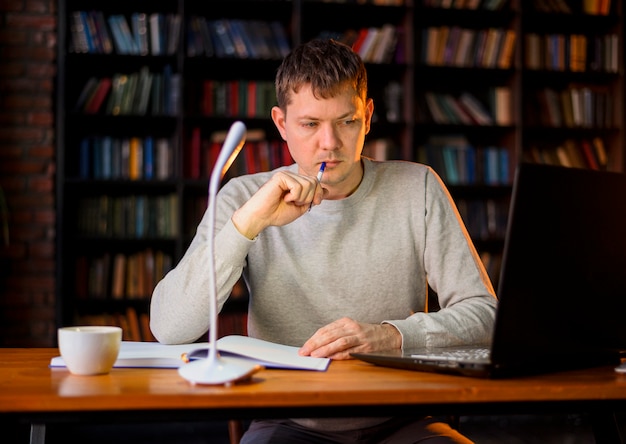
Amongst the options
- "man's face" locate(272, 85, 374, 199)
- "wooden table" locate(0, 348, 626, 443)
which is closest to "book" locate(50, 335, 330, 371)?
"wooden table" locate(0, 348, 626, 443)

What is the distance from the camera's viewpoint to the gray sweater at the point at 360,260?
5.45 feet

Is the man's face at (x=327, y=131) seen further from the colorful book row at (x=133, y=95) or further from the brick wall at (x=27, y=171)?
the brick wall at (x=27, y=171)

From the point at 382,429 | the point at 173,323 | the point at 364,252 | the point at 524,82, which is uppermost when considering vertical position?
the point at 524,82

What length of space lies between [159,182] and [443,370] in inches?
107

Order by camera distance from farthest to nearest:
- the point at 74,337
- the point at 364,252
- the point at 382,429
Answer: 1. the point at 364,252
2. the point at 382,429
3. the point at 74,337

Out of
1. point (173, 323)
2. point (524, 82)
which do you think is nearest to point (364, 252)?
point (173, 323)

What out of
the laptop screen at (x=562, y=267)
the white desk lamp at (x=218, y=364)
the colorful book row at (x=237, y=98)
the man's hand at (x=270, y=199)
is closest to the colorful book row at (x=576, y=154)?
the colorful book row at (x=237, y=98)

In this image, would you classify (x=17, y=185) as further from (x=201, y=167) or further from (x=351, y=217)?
(x=351, y=217)

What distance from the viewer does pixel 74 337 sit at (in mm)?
1065

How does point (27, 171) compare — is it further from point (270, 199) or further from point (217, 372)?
point (217, 372)

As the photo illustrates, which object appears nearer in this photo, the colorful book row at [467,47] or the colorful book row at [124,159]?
the colorful book row at [124,159]

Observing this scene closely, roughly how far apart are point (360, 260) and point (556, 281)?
0.68 meters

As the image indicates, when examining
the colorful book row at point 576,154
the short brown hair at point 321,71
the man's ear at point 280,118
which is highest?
the short brown hair at point 321,71

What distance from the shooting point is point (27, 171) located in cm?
351
